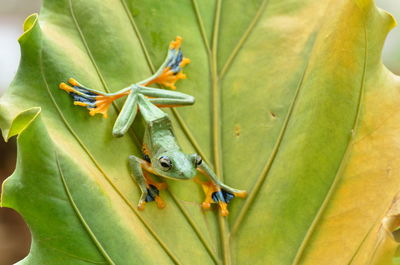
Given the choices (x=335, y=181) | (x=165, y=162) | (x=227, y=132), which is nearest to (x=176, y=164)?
(x=165, y=162)

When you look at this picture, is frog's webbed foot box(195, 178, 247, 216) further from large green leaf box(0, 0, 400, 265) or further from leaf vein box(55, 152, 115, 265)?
leaf vein box(55, 152, 115, 265)

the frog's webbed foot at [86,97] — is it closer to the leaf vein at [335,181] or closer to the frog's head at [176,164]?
the frog's head at [176,164]

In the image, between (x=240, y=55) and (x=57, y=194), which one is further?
(x=240, y=55)

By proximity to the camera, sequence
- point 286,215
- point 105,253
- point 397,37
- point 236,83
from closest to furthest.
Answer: point 105,253
point 286,215
point 236,83
point 397,37

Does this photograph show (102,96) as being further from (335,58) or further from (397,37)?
(397,37)

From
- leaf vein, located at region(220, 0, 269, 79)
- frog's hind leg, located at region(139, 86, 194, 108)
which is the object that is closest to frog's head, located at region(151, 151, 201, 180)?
frog's hind leg, located at region(139, 86, 194, 108)

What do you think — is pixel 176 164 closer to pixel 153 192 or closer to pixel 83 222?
pixel 153 192

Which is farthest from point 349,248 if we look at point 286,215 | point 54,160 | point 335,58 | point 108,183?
point 54,160
